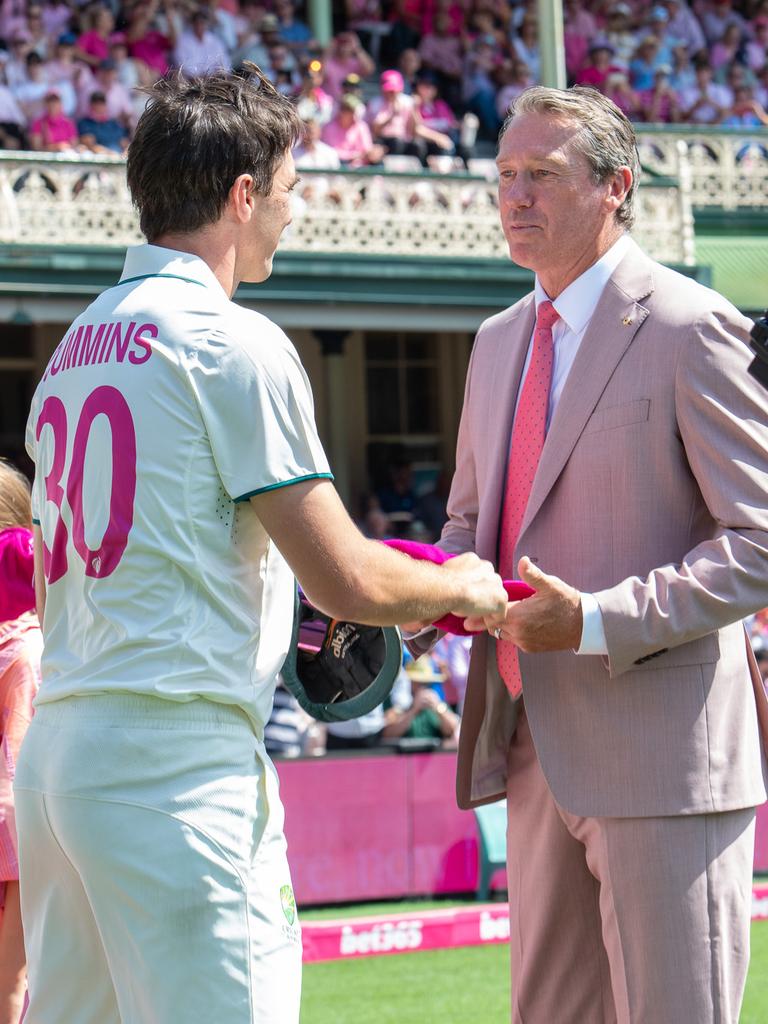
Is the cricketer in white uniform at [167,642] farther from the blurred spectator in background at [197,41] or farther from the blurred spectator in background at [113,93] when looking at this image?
the blurred spectator in background at [197,41]

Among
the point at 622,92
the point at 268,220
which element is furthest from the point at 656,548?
the point at 622,92

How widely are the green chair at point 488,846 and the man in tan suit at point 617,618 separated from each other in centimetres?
574

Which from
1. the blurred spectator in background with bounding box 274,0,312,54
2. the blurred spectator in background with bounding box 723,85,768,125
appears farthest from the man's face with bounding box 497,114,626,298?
the blurred spectator in background with bounding box 723,85,768,125

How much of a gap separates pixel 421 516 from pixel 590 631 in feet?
47.4

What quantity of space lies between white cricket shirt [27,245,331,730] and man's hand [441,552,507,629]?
0.39m

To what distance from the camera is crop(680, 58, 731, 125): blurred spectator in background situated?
58.0 feet

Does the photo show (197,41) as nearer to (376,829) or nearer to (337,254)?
(337,254)

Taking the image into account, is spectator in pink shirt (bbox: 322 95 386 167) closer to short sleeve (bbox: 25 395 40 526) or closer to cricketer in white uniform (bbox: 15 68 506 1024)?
short sleeve (bbox: 25 395 40 526)

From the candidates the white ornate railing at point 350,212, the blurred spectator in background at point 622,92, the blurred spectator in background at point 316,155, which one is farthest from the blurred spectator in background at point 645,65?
the blurred spectator in background at point 316,155

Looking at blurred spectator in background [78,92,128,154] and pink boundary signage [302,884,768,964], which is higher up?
blurred spectator in background [78,92,128,154]

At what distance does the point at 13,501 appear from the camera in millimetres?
3980

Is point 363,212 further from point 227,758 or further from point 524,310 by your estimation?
point 227,758

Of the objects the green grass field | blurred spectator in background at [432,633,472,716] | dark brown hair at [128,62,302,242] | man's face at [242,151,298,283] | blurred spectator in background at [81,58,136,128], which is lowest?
the green grass field

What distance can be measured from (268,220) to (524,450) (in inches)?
35.5
